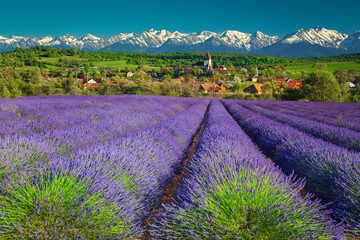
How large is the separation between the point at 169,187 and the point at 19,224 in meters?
1.99

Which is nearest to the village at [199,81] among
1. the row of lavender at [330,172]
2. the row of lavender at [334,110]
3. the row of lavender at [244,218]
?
the row of lavender at [334,110]

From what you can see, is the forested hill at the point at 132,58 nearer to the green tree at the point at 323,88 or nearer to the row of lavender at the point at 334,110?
the green tree at the point at 323,88

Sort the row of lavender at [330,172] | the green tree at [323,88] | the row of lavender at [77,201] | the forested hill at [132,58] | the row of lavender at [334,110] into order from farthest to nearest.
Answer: the forested hill at [132,58]
the green tree at [323,88]
the row of lavender at [334,110]
the row of lavender at [330,172]
the row of lavender at [77,201]

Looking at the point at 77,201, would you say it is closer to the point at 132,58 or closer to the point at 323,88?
the point at 323,88

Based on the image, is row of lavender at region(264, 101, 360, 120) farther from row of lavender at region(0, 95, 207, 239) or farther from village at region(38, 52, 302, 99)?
village at region(38, 52, 302, 99)

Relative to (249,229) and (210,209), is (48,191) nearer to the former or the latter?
(210,209)

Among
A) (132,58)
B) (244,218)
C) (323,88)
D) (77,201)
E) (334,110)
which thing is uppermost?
(132,58)

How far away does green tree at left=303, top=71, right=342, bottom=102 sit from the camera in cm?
2781

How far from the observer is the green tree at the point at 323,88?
91.2 feet

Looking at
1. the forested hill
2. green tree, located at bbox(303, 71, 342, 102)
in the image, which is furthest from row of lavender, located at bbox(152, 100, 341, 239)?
the forested hill

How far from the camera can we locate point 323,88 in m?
28.1

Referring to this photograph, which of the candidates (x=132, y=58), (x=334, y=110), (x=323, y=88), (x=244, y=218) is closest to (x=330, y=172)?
(x=244, y=218)

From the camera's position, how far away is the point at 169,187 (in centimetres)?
293

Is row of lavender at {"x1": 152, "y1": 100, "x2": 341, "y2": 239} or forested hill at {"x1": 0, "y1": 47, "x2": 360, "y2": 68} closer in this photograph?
row of lavender at {"x1": 152, "y1": 100, "x2": 341, "y2": 239}
